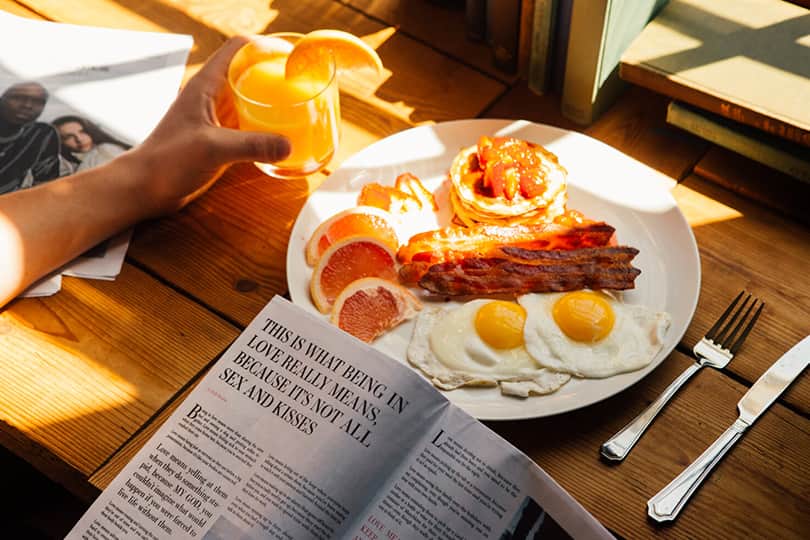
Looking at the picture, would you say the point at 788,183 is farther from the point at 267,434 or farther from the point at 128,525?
the point at 128,525

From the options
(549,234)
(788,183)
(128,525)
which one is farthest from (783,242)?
(128,525)

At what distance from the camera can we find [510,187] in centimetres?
125

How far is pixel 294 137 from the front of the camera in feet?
4.21

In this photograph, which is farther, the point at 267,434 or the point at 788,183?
the point at 788,183

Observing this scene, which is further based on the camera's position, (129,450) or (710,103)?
(710,103)

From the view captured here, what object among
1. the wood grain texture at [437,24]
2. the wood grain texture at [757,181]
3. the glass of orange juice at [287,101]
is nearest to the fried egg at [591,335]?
the wood grain texture at [757,181]

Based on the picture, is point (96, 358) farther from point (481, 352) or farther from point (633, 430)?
point (633, 430)

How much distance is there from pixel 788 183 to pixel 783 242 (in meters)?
0.12

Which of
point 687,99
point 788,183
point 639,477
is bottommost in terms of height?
point 639,477

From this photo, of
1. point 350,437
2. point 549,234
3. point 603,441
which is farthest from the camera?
point 549,234

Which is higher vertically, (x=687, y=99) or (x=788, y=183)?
(x=687, y=99)

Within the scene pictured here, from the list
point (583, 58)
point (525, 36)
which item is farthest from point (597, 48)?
point (525, 36)

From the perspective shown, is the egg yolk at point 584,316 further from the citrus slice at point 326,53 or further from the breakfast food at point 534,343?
the citrus slice at point 326,53

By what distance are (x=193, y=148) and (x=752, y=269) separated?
Answer: 2.87 feet
